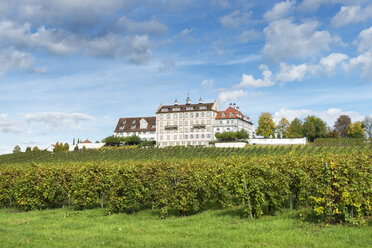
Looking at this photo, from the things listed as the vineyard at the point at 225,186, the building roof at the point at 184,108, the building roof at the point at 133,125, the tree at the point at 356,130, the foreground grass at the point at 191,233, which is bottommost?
the foreground grass at the point at 191,233

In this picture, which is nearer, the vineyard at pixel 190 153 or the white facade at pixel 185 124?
the vineyard at pixel 190 153

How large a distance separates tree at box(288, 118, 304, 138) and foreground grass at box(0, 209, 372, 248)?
95435 mm

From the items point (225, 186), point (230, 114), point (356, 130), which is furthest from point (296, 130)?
point (225, 186)

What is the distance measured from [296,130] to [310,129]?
4479mm

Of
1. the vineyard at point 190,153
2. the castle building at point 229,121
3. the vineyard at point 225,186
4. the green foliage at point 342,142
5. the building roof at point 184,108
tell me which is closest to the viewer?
the vineyard at point 225,186

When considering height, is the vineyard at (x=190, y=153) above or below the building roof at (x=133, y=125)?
below

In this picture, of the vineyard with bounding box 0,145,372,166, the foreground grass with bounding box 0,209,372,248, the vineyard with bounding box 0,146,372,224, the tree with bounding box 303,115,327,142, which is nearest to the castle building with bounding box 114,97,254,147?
the tree with bounding box 303,115,327,142

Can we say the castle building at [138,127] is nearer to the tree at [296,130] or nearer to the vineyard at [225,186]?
the tree at [296,130]

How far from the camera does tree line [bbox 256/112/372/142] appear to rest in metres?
107

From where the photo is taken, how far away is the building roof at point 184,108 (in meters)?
108

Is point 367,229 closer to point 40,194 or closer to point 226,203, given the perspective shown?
point 226,203

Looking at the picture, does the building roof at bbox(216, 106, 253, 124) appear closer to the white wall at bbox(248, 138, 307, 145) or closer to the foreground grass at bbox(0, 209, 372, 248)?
the white wall at bbox(248, 138, 307, 145)

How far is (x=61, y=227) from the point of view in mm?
13992

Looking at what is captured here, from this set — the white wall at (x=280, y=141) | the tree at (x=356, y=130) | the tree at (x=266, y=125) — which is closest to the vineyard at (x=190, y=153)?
the white wall at (x=280, y=141)
